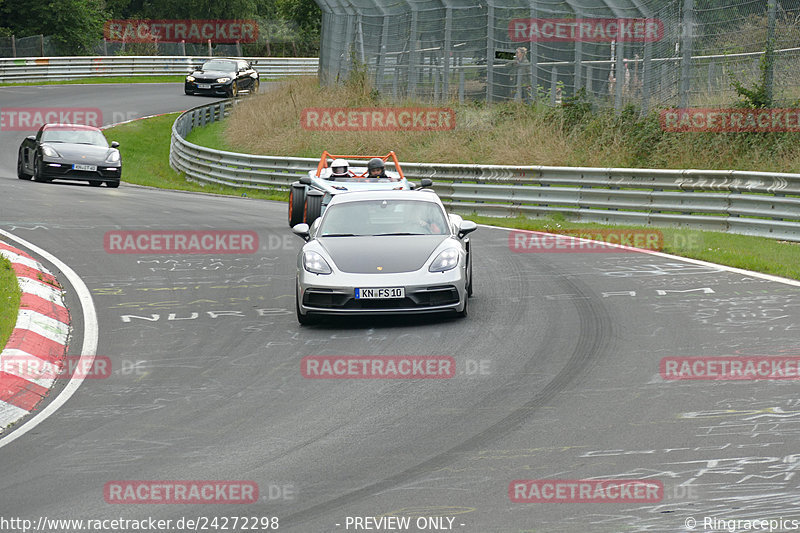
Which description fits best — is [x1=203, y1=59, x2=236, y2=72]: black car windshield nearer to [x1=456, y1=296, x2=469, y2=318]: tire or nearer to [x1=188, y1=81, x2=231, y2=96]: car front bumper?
[x1=188, y1=81, x2=231, y2=96]: car front bumper

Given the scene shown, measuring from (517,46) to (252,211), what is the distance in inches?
328

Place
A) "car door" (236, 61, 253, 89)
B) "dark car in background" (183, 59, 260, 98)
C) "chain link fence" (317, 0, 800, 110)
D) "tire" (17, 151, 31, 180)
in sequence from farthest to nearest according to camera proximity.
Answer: "car door" (236, 61, 253, 89)
"dark car in background" (183, 59, 260, 98)
"tire" (17, 151, 31, 180)
"chain link fence" (317, 0, 800, 110)

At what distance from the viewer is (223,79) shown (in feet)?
161

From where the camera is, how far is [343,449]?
6879mm

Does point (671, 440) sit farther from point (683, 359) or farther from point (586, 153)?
point (586, 153)

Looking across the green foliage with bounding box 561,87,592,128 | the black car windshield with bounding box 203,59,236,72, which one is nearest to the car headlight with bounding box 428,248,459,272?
the green foliage with bounding box 561,87,592,128

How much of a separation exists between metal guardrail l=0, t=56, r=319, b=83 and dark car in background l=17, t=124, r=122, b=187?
1191 inches

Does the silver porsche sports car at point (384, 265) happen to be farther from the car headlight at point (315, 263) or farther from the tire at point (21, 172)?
the tire at point (21, 172)

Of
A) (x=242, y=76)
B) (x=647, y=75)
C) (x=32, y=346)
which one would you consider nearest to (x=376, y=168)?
(x=32, y=346)

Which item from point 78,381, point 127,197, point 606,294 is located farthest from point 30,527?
point 127,197

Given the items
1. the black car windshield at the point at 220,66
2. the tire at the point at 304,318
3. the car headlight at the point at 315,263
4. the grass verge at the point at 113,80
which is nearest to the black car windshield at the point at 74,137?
the car headlight at the point at 315,263

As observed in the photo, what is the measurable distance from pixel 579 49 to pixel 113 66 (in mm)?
40454

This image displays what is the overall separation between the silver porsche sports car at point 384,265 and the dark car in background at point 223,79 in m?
38.2

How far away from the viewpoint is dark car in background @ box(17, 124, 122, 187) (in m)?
26.4
